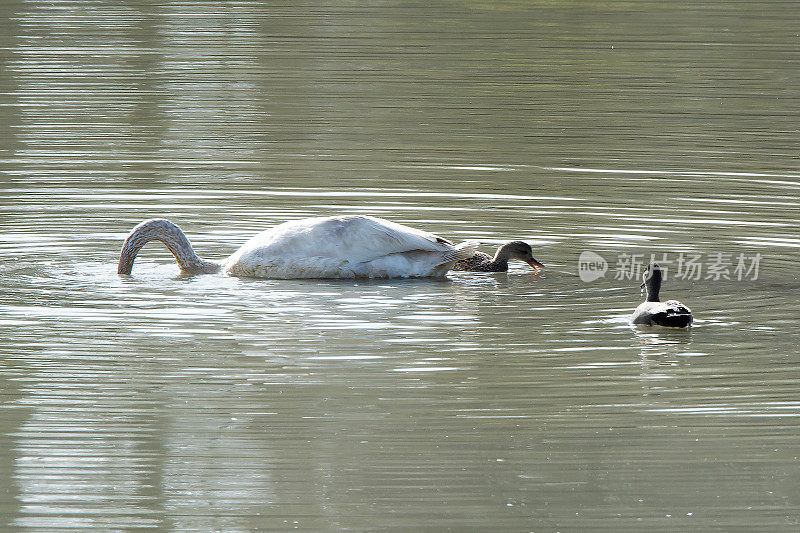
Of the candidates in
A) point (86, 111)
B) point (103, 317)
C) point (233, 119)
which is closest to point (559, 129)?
point (233, 119)

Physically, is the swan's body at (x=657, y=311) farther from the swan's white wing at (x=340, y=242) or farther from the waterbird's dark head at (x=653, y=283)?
the swan's white wing at (x=340, y=242)

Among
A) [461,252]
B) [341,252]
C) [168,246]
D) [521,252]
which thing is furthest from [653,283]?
[168,246]

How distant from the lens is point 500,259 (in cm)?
1140

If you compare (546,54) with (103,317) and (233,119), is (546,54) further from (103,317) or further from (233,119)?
(103,317)

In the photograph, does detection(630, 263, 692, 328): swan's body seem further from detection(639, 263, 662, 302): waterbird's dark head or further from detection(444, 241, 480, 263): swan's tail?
detection(444, 241, 480, 263): swan's tail

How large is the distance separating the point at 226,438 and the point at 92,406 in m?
0.88

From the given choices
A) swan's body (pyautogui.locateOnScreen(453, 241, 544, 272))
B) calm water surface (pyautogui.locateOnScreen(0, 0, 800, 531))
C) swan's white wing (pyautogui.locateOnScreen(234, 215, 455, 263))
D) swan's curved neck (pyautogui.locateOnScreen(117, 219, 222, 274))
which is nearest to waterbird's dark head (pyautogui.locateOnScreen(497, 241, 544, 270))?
swan's body (pyautogui.locateOnScreen(453, 241, 544, 272))

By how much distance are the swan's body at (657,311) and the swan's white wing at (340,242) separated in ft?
6.04

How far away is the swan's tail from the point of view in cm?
1107

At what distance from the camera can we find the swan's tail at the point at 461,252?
36.3 ft

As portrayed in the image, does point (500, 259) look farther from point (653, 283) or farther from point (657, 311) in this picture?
point (657, 311)

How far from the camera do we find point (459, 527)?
20.2ft

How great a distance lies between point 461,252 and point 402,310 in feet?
4.18

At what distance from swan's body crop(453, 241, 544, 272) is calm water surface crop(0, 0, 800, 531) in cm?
20
